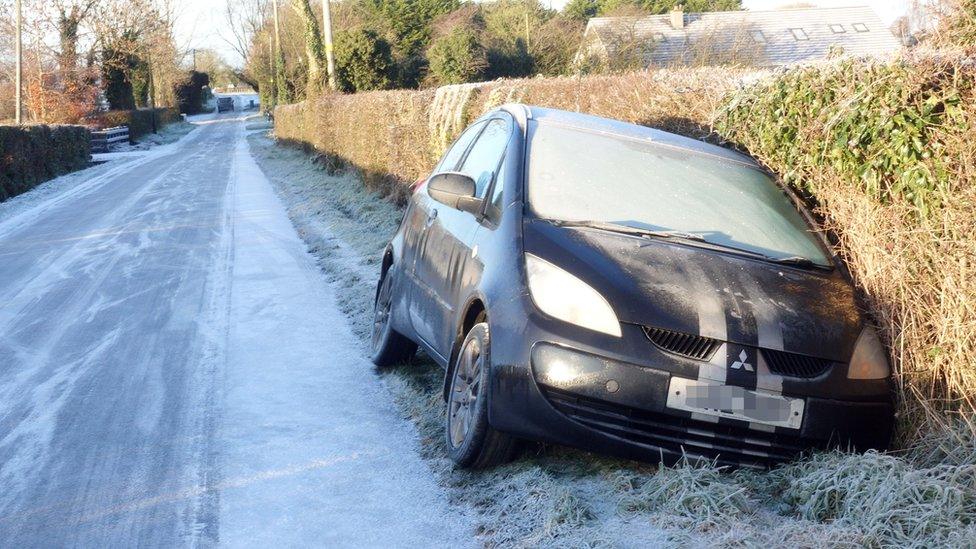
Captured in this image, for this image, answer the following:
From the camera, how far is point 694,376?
4.18 meters

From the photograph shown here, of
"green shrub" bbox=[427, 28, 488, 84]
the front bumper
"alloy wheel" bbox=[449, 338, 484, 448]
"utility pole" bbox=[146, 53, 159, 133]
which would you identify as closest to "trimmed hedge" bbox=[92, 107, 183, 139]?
"utility pole" bbox=[146, 53, 159, 133]

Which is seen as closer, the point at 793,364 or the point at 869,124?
the point at 793,364

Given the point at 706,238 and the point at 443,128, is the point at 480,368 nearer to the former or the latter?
the point at 706,238

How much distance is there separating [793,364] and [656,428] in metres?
0.63

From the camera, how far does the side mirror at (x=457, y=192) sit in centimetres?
539

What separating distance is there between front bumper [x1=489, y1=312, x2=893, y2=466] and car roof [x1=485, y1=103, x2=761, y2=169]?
191 centimetres

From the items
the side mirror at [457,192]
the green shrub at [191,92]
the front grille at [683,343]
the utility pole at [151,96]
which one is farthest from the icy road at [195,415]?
the green shrub at [191,92]

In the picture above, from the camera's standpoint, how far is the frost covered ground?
361 centimetres

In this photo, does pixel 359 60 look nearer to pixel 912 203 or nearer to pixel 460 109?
pixel 460 109

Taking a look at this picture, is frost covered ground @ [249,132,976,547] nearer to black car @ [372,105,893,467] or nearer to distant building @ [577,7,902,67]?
black car @ [372,105,893,467]

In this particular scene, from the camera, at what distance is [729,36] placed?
3183 centimetres

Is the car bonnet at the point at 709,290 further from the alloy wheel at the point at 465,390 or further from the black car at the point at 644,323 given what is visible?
the alloy wheel at the point at 465,390

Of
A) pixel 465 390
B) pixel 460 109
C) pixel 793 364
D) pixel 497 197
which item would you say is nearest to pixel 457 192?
pixel 497 197

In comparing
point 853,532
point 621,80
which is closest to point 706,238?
point 853,532
